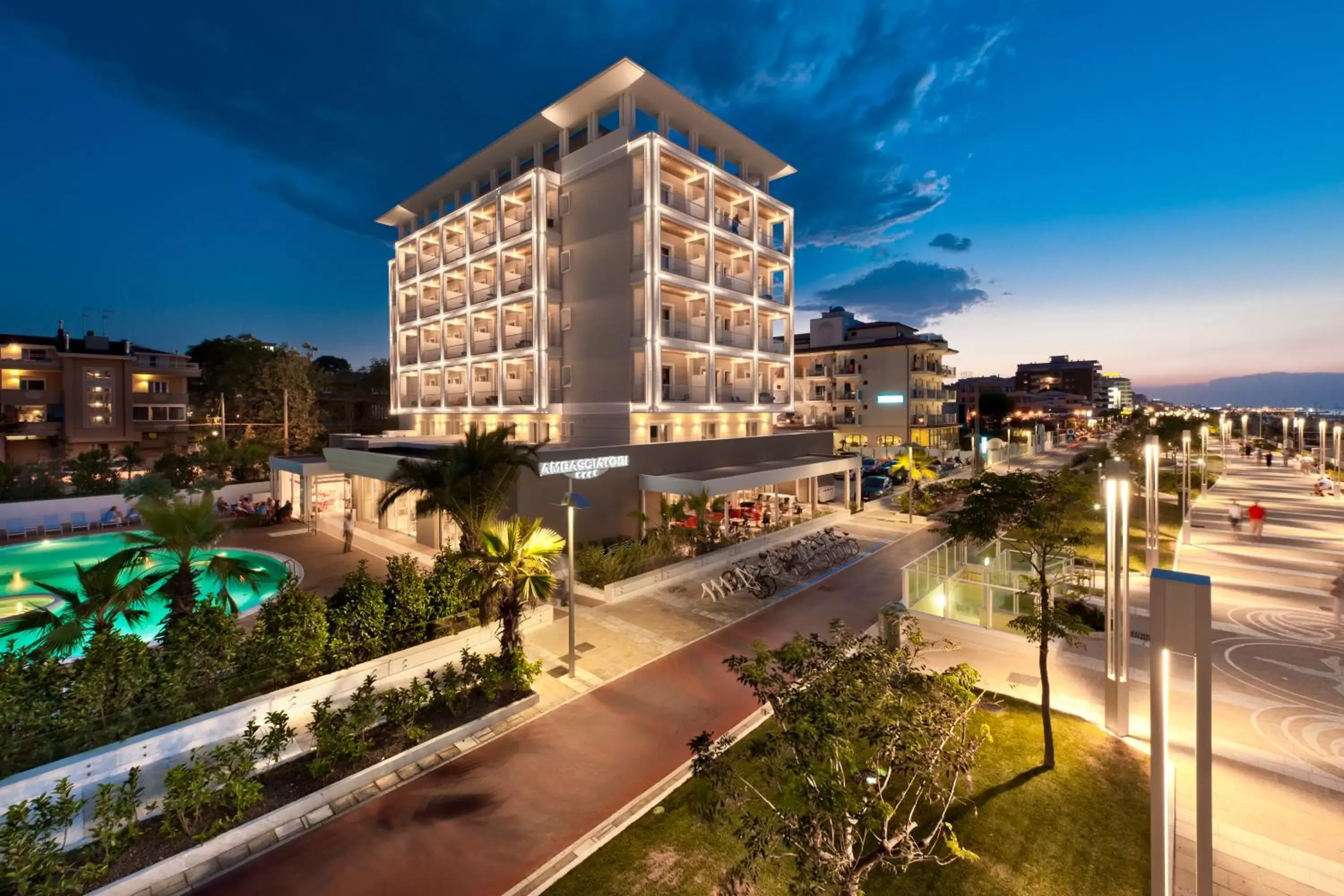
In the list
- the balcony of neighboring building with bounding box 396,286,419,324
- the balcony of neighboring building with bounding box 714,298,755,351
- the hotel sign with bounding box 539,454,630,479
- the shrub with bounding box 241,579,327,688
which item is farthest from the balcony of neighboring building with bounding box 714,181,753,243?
the shrub with bounding box 241,579,327,688

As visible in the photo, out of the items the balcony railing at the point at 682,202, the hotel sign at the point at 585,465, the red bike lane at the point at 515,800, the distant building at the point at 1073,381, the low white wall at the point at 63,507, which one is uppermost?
the distant building at the point at 1073,381

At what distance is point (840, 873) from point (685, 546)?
17.6 metres

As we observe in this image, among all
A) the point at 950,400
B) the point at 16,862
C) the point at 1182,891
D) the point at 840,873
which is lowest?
the point at 1182,891

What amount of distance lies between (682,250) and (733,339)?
598 centimetres

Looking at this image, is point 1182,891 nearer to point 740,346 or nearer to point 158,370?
point 740,346

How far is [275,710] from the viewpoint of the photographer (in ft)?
33.9

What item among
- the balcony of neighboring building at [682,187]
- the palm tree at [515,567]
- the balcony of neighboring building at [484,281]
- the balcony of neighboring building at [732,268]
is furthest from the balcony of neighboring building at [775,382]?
the palm tree at [515,567]

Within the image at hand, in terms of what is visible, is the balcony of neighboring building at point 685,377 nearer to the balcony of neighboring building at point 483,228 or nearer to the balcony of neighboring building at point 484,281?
the balcony of neighboring building at point 484,281

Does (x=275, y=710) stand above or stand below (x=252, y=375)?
below

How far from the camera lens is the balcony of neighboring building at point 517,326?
106 feet

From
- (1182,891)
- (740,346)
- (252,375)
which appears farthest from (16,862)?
(252,375)

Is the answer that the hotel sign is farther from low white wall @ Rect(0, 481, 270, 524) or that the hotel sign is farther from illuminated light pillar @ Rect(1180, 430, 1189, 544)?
illuminated light pillar @ Rect(1180, 430, 1189, 544)

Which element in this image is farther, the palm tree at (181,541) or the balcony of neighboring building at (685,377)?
the balcony of neighboring building at (685,377)

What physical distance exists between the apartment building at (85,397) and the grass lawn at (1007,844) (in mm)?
56127
